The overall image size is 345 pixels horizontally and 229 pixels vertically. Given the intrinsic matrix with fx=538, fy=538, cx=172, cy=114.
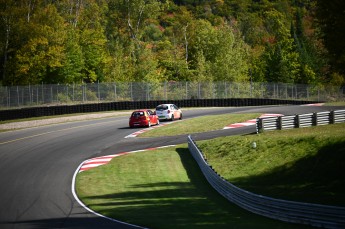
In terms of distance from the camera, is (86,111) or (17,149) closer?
(17,149)

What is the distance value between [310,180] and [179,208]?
657 cm

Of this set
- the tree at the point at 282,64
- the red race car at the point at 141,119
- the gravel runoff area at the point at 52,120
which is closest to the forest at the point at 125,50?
the tree at the point at 282,64

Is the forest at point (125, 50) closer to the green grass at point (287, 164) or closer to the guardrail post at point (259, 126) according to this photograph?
the guardrail post at point (259, 126)

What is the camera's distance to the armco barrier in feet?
152

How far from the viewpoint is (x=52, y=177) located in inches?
925

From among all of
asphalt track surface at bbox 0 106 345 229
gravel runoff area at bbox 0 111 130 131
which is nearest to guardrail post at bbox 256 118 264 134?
asphalt track surface at bbox 0 106 345 229

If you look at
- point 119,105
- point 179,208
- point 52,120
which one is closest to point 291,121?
point 179,208

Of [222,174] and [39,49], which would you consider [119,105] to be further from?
[222,174]

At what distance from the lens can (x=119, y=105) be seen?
55.6m

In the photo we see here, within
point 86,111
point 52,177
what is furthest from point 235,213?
point 86,111

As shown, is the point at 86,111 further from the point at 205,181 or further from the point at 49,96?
the point at 205,181

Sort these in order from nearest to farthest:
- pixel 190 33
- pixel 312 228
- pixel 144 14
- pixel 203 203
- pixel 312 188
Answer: pixel 312 228 < pixel 203 203 < pixel 312 188 < pixel 144 14 < pixel 190 33

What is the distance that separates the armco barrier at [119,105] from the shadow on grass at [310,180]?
91.7 ft

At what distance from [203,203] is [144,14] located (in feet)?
231
